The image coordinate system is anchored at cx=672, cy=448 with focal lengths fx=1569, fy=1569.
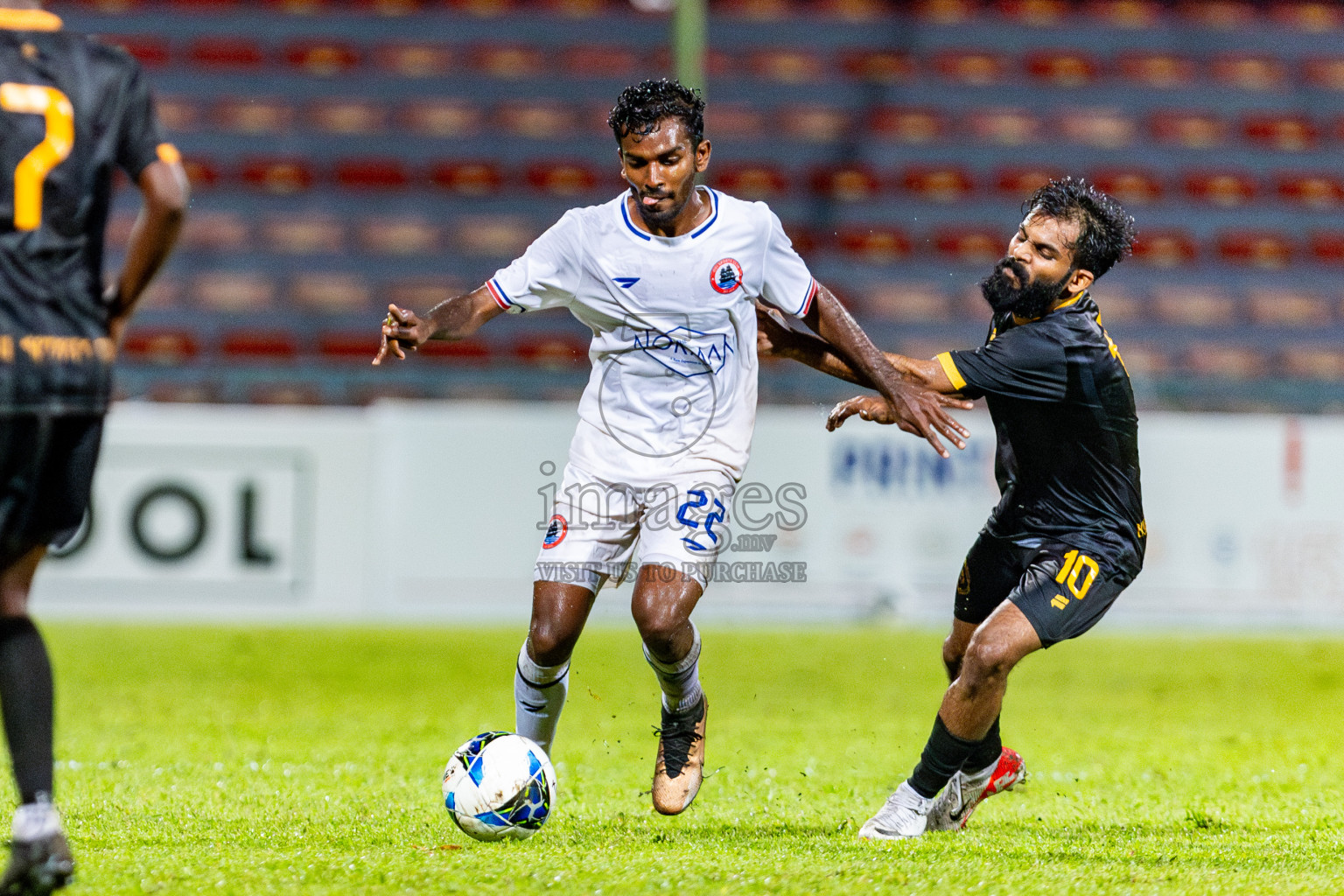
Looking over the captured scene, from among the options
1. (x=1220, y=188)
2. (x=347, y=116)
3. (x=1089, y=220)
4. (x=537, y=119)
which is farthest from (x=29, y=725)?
(x=1220, y=188)

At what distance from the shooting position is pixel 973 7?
1638 cm

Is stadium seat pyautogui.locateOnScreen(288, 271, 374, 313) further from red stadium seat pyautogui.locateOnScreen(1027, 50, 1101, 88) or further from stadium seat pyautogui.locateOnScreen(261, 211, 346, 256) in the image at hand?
red stadium seat pyautogui.locateOnScreen(1027, 50, 1101, 88)

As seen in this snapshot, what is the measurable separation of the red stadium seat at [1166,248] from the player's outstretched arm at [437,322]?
11.5 metres

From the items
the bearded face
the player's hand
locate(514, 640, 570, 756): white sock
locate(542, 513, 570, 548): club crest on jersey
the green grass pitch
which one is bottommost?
the green grass pitch

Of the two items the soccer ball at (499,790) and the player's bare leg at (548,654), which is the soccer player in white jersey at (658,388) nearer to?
the player's bare leg at (548,654)

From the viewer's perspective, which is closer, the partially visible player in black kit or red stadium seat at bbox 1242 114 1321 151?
the partially visible player in black kit

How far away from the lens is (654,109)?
174 inches

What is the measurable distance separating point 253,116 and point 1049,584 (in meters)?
12.6

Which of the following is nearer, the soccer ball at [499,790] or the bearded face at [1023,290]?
the soccer ball at [499,790]

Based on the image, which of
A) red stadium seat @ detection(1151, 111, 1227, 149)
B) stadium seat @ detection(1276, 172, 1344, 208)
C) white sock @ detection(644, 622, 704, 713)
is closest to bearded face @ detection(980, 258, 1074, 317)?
white sock @ detection(644, 622, 704, 713)

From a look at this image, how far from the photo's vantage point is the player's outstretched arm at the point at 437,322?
4359mm

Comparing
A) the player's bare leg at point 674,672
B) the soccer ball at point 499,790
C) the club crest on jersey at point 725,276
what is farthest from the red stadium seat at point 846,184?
the soccer ball at point 499,790

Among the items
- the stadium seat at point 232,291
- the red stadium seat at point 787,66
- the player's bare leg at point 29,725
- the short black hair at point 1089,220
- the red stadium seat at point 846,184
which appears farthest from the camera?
the red stadium seat at point 787,66

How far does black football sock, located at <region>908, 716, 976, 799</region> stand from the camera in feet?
14.6
